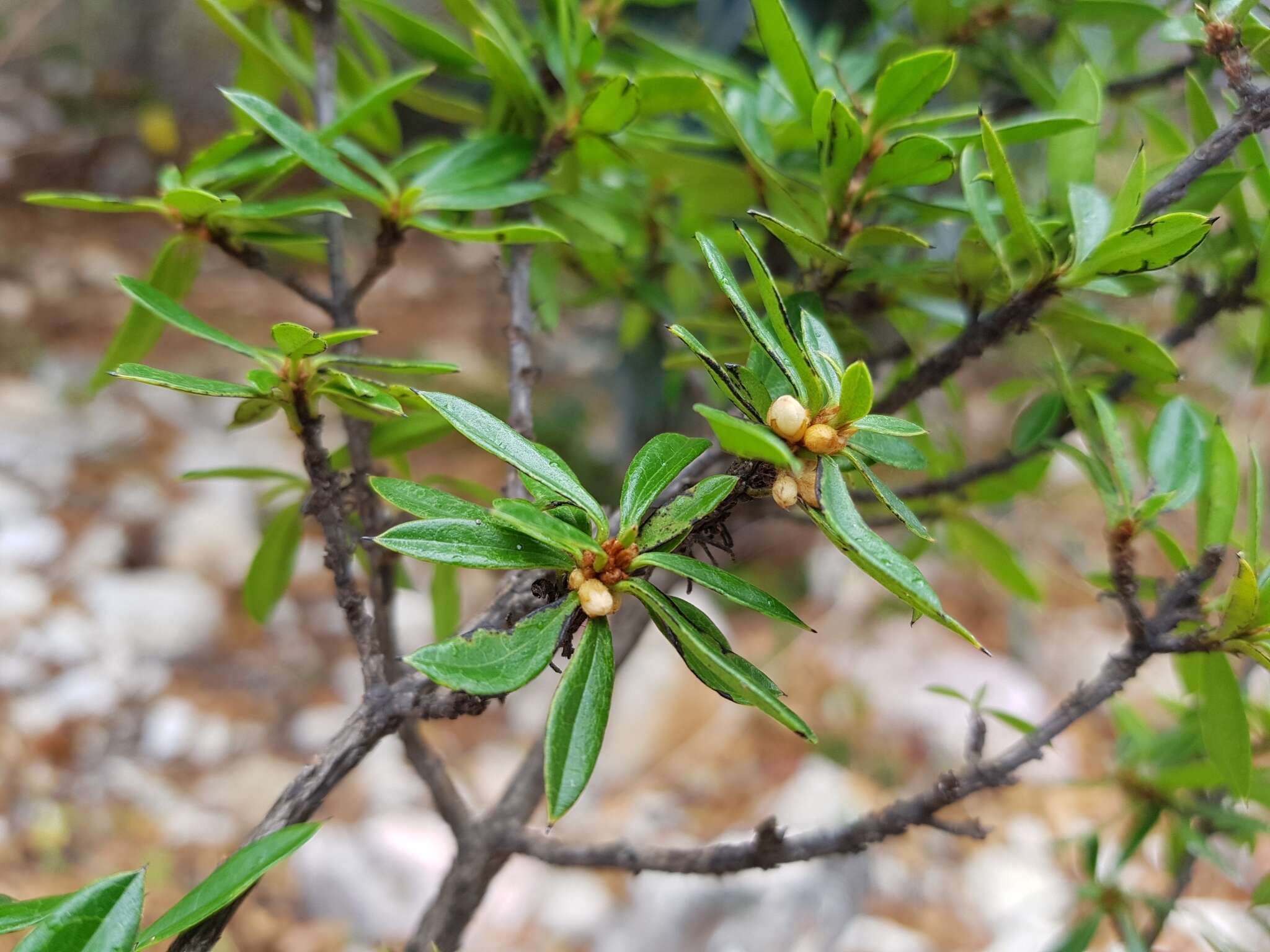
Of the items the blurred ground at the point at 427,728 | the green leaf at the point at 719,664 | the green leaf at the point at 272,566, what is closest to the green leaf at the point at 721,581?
the green leaf at the point at 719,664

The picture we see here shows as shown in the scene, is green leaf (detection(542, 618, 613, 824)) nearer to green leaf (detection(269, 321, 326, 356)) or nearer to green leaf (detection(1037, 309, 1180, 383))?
green leaf (detection(269, 321, 326, 356))

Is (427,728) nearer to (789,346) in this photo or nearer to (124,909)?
(124,909)

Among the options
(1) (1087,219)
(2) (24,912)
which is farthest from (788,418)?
(2) (24,912)

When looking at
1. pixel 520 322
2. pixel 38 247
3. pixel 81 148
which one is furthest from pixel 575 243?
pixel 81 148

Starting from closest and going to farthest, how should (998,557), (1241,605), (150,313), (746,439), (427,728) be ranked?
(746,439) < (1241,605) < (150,313) < (998,557) < (427,728)

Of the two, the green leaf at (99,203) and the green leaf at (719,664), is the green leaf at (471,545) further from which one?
the green leaf at (99,203)

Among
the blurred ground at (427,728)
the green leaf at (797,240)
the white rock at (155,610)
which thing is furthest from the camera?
the white rock at (155,610)

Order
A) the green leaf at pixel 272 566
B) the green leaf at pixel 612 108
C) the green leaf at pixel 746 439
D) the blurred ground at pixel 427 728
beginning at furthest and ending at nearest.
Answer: the blurred ground at pixel 427 728 < the green leaf at pixel 272 566 < the green leaf at pixel 612 108 < the green leaf at pixel 746 439
